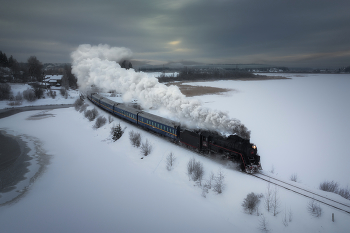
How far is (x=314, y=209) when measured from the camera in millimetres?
10477

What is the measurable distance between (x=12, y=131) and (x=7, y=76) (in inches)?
2329

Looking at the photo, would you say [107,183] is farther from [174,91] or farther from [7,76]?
[7,76]

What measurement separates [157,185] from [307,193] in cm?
1026

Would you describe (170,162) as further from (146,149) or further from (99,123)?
(99,123)

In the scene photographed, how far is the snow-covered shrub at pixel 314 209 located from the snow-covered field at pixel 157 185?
221mm

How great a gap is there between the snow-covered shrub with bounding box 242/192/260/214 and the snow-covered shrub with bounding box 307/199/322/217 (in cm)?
272

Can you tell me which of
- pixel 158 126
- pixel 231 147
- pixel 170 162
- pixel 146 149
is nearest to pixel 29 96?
pixel 158 126

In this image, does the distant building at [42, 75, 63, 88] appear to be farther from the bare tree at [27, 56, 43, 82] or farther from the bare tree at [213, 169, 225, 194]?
the bare tree at [213, 169, 225, 194]

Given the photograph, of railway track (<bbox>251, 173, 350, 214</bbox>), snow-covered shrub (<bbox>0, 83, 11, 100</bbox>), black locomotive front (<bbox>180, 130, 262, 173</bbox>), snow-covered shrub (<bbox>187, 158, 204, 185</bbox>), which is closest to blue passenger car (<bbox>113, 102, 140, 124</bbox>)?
black locomotive front (<bbox>180, 130, 262, 173</bbox>)

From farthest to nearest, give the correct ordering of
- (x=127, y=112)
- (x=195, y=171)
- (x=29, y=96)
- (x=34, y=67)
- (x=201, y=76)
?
(x=201, y=76) → (x=34, y=67) → (x=29, y=96) → (x=127, y=112) → (x=195, y=171)

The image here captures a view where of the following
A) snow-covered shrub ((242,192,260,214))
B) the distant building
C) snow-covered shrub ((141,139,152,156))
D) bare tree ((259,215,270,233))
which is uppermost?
the distant building

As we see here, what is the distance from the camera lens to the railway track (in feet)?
35.2

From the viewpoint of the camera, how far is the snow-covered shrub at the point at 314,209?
1025 cm

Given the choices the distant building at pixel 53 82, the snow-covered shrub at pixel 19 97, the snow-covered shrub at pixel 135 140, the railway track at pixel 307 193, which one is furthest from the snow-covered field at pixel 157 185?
the distant building at pixel 53 82
